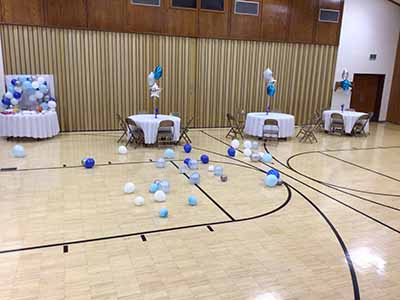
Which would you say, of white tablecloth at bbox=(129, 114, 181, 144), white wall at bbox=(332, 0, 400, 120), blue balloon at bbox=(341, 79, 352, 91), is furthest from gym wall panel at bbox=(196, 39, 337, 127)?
white tablecloth at bbox=(129, 114, 181, 144)

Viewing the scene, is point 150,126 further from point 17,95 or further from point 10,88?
point 10,88

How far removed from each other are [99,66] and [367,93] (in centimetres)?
1036

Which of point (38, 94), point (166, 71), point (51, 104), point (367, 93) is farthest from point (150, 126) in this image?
point (367, 93)

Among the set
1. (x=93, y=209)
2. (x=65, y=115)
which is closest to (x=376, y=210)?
(x=93, y=209)

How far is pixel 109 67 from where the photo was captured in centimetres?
1075

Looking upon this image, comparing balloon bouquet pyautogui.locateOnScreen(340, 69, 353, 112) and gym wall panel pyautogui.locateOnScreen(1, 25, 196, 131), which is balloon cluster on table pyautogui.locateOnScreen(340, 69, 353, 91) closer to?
balloon bouquet pyautogui.locateOnScreen(340, 69, 353, 112)

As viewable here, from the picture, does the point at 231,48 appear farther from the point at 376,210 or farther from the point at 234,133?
the point at 376,210

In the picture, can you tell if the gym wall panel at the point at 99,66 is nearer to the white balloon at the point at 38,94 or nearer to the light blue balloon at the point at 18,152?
the white balloon at the point at 38,94

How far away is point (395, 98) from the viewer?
14.1 m

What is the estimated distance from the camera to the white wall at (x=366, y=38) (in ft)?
42.4

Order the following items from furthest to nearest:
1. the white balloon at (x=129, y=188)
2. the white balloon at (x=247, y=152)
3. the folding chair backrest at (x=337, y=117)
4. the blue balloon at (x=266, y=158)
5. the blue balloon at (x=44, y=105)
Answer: the folding chair backrest at (x=337, y=117), the blue balloon at (x=44, y=105), the white balloon at (x=247, y=152), the blue balloon at (x=266, y=158), the white balloon at (x=129, y=188)

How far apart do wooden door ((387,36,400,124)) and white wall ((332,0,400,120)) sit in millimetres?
275

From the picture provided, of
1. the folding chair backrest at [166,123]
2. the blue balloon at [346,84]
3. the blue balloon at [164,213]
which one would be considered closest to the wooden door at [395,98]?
the blue balloon at [346,84]

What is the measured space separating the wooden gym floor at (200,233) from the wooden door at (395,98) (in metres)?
7.71
